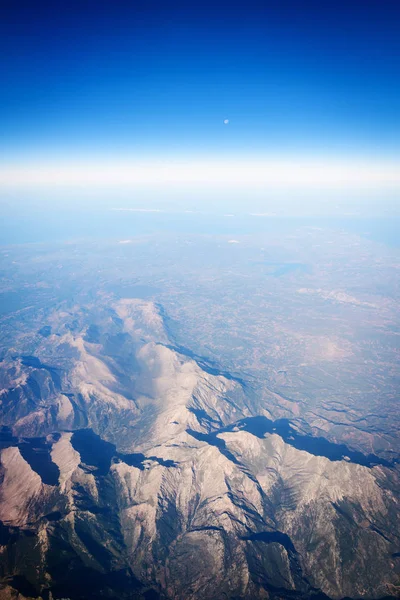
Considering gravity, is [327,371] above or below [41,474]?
below

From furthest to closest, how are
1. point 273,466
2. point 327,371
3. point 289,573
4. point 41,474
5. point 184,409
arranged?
point 327,371 < point 184,409 < point 273,466 < point 41,474 < point 289,573

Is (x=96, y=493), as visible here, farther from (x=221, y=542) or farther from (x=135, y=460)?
(x=221, y=542)

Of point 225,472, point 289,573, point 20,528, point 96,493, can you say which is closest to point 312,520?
point 289,573

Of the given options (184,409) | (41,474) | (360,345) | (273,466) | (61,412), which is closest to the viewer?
(41,474)

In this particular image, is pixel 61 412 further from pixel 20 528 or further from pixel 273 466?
pixel 273 466

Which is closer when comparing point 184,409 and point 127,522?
→ point 127,522

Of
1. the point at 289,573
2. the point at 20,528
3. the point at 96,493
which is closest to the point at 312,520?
the point at 289,573
